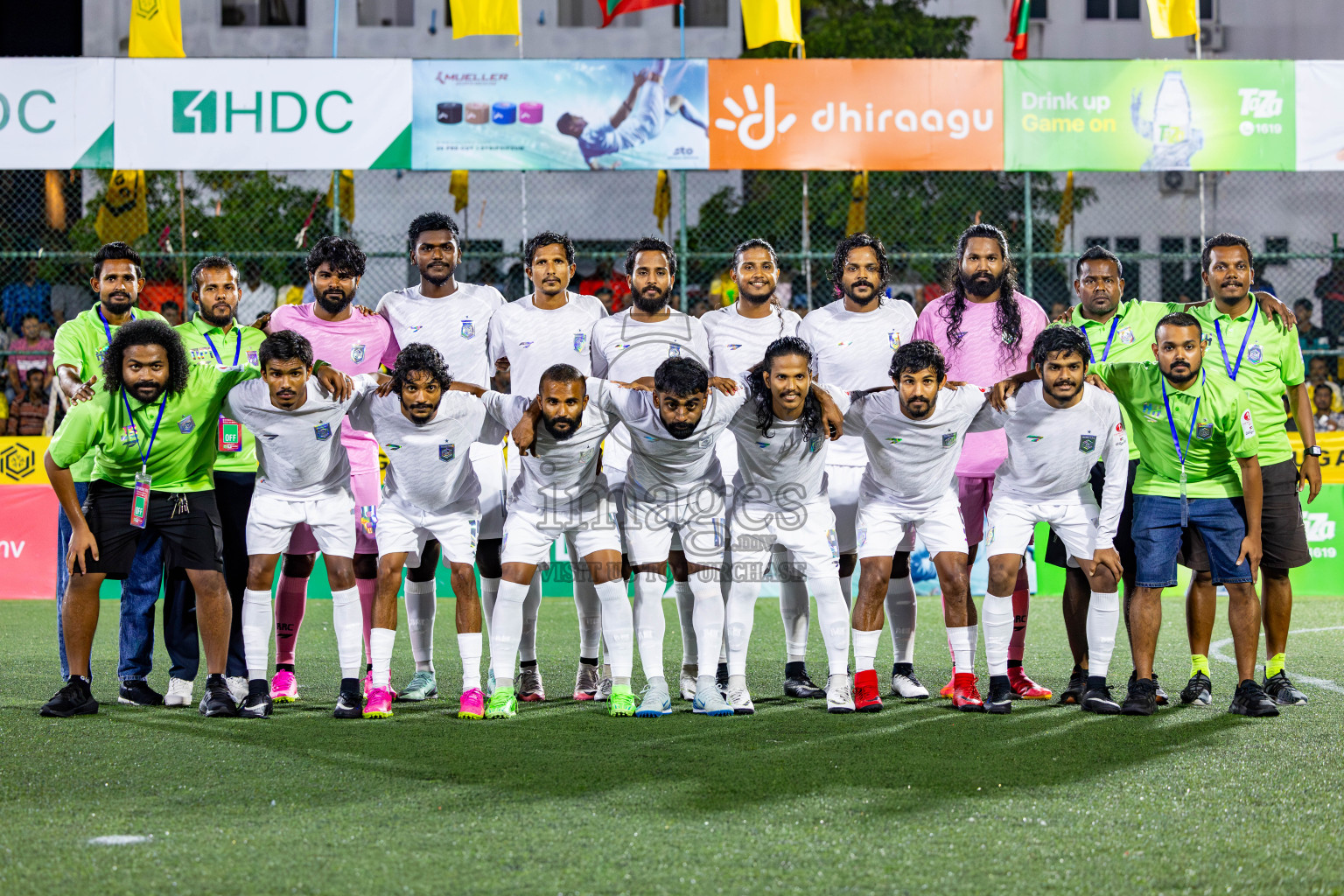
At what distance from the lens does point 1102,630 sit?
6.30m

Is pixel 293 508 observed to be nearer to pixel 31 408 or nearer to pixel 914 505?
pixel 914 505

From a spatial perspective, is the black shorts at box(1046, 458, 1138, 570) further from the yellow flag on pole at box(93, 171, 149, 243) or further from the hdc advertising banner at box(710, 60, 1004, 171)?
the yellow flag on pole at box(93, 171, 149, 243)

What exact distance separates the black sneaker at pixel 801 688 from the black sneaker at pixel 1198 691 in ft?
5.53

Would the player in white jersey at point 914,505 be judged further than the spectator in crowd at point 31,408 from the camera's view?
No

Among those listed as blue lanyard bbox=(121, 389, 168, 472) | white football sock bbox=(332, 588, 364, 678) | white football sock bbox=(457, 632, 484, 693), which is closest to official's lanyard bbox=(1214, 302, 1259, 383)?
white football sock bbox=(457, 632, 484, 693)

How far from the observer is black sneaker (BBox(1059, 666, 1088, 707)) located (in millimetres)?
6589

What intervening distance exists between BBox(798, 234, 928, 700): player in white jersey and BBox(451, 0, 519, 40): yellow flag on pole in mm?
8666

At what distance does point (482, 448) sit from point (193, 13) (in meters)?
20.6

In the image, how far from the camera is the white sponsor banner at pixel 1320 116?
1358 cm

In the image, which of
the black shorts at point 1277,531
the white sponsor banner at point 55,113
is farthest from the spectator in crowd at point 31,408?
the black shorts at point 1277,531

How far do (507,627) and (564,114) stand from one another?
27.2ft

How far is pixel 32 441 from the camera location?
1197 cm

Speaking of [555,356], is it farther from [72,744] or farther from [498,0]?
[498,0]

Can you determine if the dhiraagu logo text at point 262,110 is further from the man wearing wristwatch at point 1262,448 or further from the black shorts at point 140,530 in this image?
the man wearing wristwatch at point 1262,448
